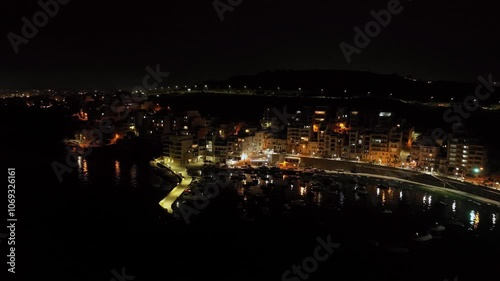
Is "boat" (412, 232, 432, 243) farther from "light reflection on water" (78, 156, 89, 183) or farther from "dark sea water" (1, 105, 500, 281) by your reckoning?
"light reflection on water" (78, 156, 89, 183)

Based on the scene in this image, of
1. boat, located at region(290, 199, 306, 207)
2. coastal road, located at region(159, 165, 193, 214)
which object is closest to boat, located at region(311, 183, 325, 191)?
boat, located at region(290, 199, 306, 207)

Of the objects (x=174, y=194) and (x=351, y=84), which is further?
(x=351, y=84)

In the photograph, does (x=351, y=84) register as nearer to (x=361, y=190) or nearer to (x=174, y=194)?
(x=361, y=190)

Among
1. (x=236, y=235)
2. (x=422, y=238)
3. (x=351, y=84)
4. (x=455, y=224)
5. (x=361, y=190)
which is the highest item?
(x=351, y=84)

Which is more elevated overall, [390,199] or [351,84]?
[351,84]

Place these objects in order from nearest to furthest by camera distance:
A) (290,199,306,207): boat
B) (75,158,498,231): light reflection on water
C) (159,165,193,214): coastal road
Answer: (159,165,193,214): coastal road, (75,158,498,231): light reflection on water, (290,199,306,207): boat

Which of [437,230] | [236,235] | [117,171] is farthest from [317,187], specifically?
[117,171]
